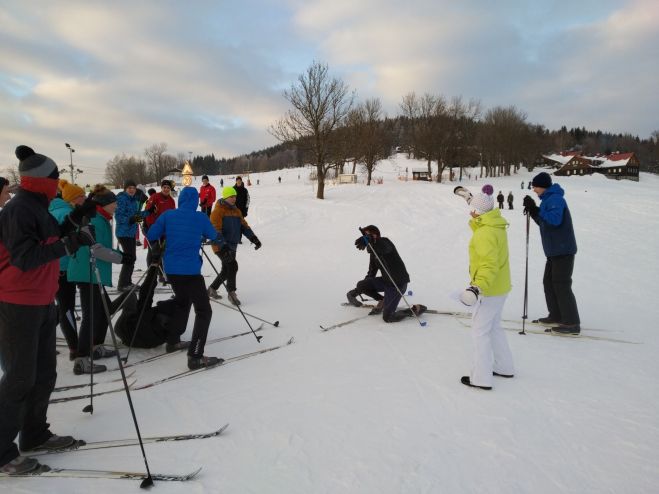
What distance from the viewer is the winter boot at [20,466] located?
2.61 meters

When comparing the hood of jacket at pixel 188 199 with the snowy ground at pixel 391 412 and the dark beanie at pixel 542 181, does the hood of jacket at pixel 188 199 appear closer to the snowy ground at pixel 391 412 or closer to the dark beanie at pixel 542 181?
the snowy ground at pixel 391 412

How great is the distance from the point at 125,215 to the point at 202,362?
4520 mm

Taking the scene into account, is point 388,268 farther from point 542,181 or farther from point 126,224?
point 126,224

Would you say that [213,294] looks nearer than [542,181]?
No

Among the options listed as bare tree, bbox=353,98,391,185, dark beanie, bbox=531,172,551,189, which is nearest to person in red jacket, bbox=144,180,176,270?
dark beanie, bbox=531,172,551,189

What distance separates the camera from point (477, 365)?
4.03 meters

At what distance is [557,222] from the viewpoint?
5684mm

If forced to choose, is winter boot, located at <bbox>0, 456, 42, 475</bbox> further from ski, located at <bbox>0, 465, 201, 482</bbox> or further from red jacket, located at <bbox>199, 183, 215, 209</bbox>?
red jacket, located at <bbox>199, 183, 215, 209</bbox>

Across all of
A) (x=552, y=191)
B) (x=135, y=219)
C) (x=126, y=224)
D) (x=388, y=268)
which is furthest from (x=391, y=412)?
(x=126, y=224)

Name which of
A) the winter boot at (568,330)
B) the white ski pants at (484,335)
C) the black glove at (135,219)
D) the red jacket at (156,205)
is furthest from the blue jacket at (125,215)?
the winter boot at (568,330)

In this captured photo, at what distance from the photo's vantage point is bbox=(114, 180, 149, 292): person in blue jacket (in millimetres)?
7630

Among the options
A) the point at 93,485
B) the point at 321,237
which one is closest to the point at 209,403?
the point at 93,485

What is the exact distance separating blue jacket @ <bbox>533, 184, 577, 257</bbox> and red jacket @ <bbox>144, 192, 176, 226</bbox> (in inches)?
275

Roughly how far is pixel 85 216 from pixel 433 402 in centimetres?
347
